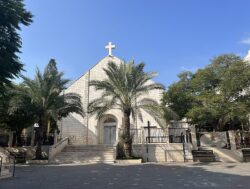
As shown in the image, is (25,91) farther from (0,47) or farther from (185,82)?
(185,82)

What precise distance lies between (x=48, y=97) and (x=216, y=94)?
45.2 feet

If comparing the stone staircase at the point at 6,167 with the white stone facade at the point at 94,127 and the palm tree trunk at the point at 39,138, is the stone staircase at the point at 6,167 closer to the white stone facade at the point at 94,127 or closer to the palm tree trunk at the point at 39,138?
the palm tree trunk at the point at 39,138

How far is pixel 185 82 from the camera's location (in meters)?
27.0

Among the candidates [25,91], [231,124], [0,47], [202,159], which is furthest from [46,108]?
[231,124]

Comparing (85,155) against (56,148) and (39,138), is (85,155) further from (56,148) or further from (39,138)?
(39,138)

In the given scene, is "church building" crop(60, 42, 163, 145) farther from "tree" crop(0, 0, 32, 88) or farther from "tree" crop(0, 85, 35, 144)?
"tree" crop(0, 0, 32, 88)

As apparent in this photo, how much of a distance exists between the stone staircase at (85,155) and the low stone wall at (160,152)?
89.7 inches

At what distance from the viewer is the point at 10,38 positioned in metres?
13.2

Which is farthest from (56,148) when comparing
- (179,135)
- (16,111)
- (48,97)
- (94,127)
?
(179,135)

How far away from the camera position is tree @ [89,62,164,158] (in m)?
20.8

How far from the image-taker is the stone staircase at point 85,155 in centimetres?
2084

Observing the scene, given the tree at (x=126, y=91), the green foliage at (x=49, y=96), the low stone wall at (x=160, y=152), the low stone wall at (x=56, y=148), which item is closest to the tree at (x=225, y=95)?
the low stone wall at (x=160, y=152)

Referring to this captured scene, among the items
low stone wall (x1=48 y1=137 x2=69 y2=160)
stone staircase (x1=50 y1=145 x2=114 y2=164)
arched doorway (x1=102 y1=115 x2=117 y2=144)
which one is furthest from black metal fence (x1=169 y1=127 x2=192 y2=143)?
low stone wall (x1=48 y1=137 x2=69 y2=160)

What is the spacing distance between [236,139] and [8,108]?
1793 cm
